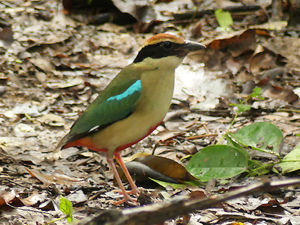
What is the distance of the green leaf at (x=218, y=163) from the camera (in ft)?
13.1

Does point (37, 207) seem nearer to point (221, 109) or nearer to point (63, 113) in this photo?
point (63, 113)

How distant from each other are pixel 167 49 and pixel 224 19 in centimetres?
463

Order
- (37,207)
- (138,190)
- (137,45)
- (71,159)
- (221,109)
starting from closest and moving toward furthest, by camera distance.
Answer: (37,207) → (138,190) → (71,159) → (221,109) → (137,45)

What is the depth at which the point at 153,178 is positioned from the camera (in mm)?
4176

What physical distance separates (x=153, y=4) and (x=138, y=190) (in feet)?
18.2

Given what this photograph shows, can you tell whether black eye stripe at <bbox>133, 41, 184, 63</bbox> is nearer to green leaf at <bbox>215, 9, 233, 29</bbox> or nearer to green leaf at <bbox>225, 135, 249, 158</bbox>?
green leaf at <bbox>225, 135, 249, 158</bbox>

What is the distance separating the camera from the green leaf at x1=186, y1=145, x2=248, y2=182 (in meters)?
4.01

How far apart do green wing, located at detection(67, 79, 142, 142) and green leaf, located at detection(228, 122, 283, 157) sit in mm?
1140

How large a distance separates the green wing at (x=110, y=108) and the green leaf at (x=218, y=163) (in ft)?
3.00

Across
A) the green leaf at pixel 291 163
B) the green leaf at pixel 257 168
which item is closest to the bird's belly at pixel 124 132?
the green leaf at pixel 257 168

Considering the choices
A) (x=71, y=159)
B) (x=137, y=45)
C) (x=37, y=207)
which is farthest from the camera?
(x=137, y=45)

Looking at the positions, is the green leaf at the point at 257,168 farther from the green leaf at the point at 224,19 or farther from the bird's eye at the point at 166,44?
the green leaf at the point at 224,19

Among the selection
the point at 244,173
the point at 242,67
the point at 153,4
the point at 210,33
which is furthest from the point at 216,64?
the point at 244,173

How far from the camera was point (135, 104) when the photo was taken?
12.2ft
